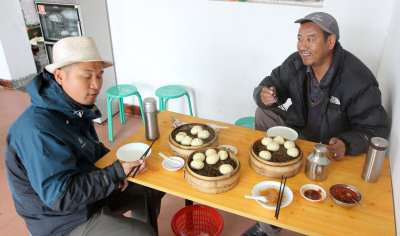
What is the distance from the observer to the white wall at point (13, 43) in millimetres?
4984

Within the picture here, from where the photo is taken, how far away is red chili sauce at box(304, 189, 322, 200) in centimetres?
153

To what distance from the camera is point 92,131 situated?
206 centimetres

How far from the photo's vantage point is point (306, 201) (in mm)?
1519

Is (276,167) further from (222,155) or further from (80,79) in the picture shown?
(80,79)

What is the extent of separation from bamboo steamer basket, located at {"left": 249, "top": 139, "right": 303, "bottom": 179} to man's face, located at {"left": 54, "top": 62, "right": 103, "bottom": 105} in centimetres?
105

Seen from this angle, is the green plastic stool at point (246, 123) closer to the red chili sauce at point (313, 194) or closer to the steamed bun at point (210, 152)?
the steamed bun at point (210, 152)

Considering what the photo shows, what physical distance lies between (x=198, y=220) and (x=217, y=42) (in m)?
2.14

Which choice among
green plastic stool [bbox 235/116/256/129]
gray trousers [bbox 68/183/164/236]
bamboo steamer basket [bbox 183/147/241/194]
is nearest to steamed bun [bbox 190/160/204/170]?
bamboo steamer basket [bbox 183/147/241/194]

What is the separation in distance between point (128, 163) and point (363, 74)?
1787 millimetres

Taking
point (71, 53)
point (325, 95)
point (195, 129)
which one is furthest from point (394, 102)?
point (71, 53)

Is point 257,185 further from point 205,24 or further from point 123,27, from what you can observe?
point 123,27

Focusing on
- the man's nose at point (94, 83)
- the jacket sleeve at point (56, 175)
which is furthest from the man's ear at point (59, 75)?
the jacket sleeve at point (56, 175)

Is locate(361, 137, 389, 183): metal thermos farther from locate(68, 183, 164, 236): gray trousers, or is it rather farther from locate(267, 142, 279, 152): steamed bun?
locate(68, 183, 164, 236): gray trousers

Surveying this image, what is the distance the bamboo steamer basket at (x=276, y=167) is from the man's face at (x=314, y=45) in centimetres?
91
